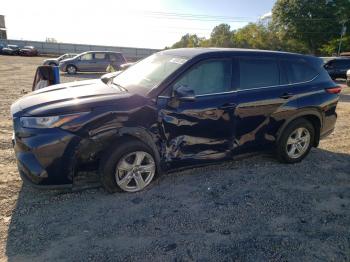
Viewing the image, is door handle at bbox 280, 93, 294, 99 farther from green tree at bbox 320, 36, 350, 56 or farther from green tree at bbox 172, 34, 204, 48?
green tree at bbox 172, 34, 204, 48

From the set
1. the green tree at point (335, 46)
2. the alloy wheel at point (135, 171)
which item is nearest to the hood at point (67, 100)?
the alloy wheel at point (135, 171)

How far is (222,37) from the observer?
58.0 metres

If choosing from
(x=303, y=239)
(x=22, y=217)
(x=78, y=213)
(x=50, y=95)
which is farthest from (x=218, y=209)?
(x=50, y=95)

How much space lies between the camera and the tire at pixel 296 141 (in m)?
4.59

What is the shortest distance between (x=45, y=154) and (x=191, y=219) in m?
1.71

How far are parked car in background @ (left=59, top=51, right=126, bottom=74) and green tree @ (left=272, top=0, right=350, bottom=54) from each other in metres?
34.8

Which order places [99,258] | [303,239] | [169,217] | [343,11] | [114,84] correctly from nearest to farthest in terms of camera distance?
A: [99,258] < [303,239] < [169,217] < [114,84] < [343,11]

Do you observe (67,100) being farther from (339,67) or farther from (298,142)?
(339,67)

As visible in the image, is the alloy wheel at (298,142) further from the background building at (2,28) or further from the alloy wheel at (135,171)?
the background building at (2,28)

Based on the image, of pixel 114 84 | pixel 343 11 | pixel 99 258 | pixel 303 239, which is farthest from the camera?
pixel 343 11

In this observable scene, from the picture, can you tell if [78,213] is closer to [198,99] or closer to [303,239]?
[198,99]

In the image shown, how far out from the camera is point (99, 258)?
264 cm

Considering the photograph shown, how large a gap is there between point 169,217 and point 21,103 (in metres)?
2.19

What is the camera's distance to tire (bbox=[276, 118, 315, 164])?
459 centimetres
